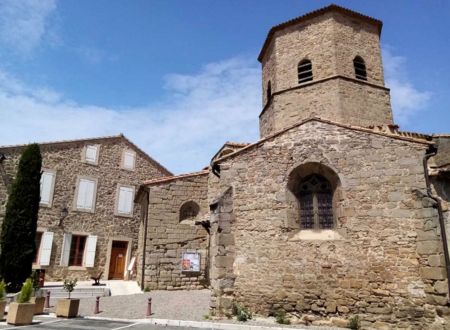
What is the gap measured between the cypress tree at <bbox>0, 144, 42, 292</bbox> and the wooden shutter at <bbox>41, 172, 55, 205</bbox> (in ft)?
10.3

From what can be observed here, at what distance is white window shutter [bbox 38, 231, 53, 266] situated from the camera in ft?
51.8

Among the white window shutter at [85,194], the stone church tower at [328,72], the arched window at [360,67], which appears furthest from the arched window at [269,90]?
the white window shutter at [85,194]

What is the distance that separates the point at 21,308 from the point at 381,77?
14863mm

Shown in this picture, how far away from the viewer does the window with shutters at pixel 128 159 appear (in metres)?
19.7

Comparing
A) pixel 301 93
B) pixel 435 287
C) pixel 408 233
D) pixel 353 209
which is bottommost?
pixel 435 287

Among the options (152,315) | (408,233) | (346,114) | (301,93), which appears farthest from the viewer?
(301,93)

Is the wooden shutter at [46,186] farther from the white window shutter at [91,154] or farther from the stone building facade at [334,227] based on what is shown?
the stone building facade at [334,227]

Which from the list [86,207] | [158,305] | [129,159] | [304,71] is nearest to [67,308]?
[158,305]

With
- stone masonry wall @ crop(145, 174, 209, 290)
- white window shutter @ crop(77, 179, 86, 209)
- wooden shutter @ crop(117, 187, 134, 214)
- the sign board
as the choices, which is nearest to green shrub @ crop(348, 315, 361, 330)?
stone masonry wall @ crop(145, 174, 209, 290)

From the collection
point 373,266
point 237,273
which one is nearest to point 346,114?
point 373,266

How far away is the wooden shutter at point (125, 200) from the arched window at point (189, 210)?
6.26m

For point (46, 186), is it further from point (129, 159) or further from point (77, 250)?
point (129, 159)

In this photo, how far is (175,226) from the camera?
13461 mm

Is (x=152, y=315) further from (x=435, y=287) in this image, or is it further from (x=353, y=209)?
(x=435, y=287)
